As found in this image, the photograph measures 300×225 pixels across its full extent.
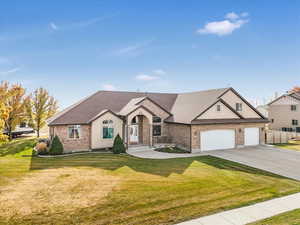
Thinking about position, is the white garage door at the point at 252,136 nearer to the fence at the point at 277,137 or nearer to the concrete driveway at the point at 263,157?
the concrete driveway at the point at 263,157

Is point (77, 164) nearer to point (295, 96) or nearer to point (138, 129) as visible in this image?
point (138, 129)

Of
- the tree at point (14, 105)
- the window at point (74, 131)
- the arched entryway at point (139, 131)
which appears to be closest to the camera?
the window at point (74, 131)

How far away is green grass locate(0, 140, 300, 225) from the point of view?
7.76 m

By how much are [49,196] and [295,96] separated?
130 ft

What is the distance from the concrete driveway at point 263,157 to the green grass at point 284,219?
573 cm

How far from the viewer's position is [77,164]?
50.1 feet

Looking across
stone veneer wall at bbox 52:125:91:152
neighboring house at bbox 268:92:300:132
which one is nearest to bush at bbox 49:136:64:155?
stone veneer wall at bbox 52:125:91:152

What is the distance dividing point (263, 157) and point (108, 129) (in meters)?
14.6

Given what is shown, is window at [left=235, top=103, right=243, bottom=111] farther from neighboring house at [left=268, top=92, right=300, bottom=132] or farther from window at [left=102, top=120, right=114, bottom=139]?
neighboring house at [left=268, top=92, right=300, bottom=132]

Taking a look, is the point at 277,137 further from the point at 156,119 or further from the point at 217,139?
the point at 156,119

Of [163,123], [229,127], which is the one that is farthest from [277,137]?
[163,123]

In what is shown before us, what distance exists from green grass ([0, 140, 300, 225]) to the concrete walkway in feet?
1.13

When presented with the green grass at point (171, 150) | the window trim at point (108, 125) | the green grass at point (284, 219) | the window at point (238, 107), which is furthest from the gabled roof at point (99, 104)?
the green grass at point (284, 219)

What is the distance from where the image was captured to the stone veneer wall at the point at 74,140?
1892 centimetres
